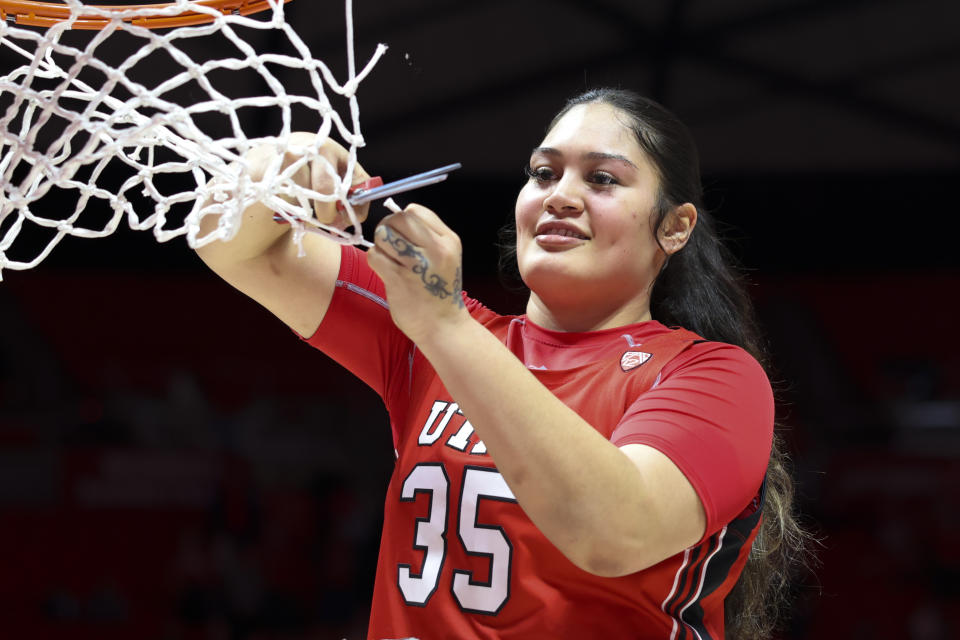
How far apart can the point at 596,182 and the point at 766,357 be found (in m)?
0.38

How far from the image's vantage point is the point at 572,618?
3.19ft

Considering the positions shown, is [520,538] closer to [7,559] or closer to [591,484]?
[591,484]

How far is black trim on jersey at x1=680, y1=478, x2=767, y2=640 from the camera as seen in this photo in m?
1.03

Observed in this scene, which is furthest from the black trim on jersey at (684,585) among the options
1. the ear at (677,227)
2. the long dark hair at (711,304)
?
the ear at (677,227)

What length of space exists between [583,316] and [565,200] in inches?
5.8

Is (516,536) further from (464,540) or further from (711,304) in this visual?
(711,304)

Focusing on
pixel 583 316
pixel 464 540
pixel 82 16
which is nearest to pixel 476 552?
pixel 464 540

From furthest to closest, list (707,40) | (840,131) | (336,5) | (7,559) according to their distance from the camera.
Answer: (7,559)
(840,131)
(707,40)
(336,5)

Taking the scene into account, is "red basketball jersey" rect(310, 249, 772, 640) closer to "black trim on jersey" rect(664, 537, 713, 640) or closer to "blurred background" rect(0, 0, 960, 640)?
"black trim on jersey" rect(664, 537, 713, 640)

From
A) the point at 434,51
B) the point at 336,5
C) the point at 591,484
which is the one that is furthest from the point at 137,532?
the point at 591,484

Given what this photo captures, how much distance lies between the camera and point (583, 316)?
1184 millimetres

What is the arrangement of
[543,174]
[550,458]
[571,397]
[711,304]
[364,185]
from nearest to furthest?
1. [550,458]
2. [364,185]
3. [571,397]
4. [543,174]
5. [711,304]

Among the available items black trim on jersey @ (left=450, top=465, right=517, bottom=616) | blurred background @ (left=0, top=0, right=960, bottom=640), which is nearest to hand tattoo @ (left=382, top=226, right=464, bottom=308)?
black trim on jersey @ (left=450, top=465, right=517, bottom=616)

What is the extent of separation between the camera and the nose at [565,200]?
43.5 inches
